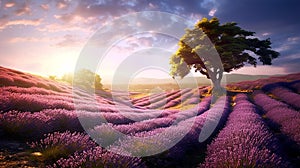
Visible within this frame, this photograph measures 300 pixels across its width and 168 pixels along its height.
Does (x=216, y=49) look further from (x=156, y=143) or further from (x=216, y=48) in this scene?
(x=156, y=143)

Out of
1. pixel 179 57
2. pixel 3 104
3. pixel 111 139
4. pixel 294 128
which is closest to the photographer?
pixel 111 139

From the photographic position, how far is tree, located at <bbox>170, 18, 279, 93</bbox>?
91.6ft

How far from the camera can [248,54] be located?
1198 inches

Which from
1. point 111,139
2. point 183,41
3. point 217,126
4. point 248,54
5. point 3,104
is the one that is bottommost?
point 217,126

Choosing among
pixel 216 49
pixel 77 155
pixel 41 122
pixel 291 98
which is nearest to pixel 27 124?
pixel 41 122

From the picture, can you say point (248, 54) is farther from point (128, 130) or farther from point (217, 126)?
point (128, 130)

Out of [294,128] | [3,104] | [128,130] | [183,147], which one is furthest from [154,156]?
[294,128]

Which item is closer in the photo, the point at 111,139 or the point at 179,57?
the point at 111,139

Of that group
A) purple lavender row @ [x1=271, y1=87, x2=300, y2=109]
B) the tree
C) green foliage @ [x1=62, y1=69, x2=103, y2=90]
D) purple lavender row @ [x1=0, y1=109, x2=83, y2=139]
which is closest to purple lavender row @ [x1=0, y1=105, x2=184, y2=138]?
purple lavender row @ [x1=0, y1=109, x2=83, y2=139]

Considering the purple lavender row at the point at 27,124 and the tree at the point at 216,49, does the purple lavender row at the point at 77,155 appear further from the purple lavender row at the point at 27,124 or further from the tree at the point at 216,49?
the tree at the point at 216,49

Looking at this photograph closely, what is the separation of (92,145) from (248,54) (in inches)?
1172

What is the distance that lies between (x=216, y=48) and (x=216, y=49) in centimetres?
12

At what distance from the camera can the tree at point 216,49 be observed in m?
27.9

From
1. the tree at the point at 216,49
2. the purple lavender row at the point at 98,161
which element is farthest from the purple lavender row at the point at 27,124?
the tree at the point at 216,49
